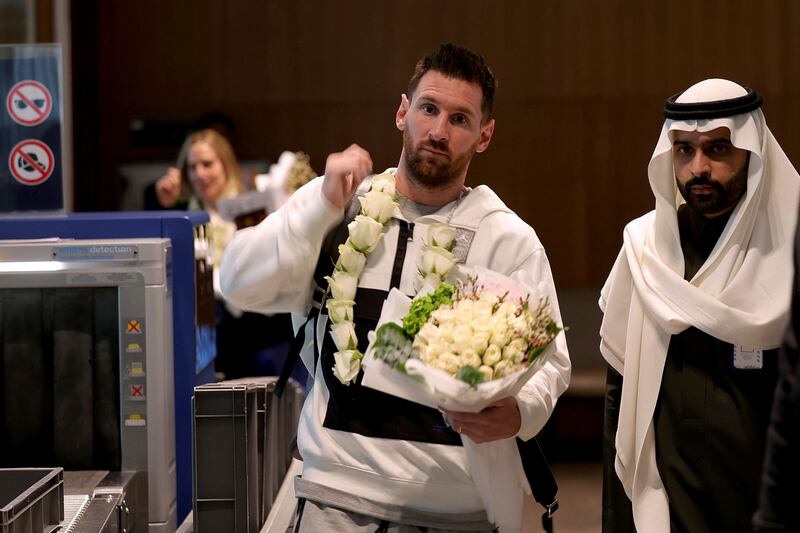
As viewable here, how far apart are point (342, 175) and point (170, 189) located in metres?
4.73

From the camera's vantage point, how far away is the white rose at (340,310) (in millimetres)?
2617

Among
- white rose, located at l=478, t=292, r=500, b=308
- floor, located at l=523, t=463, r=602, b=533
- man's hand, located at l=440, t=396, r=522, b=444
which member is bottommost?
floor, located at l=523, t=463, r=602, b=533

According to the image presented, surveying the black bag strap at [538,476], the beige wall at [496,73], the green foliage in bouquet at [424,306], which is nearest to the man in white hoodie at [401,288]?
the black bag strap at [538,476]

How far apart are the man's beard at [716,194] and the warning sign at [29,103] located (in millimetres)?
1975

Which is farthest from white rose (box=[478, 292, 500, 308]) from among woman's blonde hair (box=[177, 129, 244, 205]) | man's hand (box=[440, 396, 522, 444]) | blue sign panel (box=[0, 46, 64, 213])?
woman's blonde hair (box=[177, 129, 244, 205])

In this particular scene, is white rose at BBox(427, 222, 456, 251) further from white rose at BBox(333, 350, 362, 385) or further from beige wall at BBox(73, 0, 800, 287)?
beige wall at BBox(73, 0, 800, 287)

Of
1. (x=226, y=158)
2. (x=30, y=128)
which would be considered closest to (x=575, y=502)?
(x=226, y=158)

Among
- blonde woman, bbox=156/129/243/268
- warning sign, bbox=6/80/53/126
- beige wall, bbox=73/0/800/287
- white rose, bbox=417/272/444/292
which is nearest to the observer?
white rose, bbox=417/272/444/292

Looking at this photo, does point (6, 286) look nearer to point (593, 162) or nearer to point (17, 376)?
point (17, 376)

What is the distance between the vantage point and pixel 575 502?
21.4ft

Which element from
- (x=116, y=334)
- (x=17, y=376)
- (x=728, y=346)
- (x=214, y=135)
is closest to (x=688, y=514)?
(x=728, y=346)

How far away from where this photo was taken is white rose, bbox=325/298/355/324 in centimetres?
262

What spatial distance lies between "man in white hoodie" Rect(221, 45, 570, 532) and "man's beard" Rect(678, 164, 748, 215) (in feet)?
1.63

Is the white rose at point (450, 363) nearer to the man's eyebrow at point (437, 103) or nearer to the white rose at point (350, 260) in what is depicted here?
the white rose at point (350, 260)
